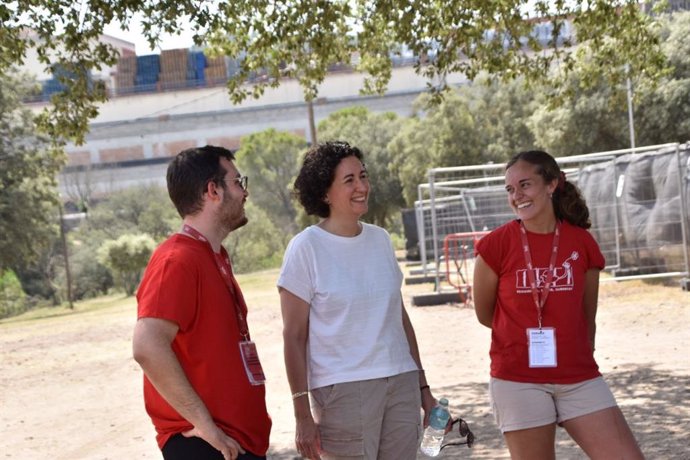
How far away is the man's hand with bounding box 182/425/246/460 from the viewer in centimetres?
371

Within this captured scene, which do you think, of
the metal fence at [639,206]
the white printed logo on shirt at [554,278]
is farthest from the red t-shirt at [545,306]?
the metal fence at [639,206]

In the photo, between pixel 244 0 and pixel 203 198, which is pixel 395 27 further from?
pixel 203 198

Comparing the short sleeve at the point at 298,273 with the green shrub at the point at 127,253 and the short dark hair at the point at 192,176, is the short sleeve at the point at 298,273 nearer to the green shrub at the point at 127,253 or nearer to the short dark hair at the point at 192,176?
the short dark hair at the point at 192,176

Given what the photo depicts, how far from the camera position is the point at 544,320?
4.85 m

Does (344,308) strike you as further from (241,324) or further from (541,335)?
(541,335)

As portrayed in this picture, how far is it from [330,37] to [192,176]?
9998 millimetres

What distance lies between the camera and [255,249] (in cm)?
7381

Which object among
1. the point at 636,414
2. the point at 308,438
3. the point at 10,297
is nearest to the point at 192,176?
the point at 308,438

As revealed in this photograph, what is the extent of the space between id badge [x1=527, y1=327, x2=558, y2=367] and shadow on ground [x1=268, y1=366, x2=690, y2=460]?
10.7ft

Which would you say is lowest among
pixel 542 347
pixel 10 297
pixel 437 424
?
pixel 10 297

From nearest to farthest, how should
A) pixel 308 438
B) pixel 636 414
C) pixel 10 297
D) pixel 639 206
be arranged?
1. pixel 308 438
2. pixel 636 414
3. pixel 639 206
4. pixel 10 297

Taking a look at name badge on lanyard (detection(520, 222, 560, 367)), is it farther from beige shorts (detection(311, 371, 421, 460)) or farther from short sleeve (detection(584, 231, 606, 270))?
beige shorts (detection(311, 371, 421, 460))

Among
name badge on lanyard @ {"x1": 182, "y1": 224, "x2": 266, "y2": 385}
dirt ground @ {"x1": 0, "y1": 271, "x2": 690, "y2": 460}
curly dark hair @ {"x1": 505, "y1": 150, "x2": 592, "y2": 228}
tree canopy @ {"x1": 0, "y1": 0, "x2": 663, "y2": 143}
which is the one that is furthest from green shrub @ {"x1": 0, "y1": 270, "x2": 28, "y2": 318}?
name badge on lanyard @ {"x1": 182, "y1": 224, "x2": 266, "y2": 385}

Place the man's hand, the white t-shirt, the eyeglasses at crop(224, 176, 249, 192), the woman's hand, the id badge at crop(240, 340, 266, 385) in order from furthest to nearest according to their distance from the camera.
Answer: the white t-shirt
the woman's hand
the eyeglasses at crop(224, 176, 249, 192)
the id badge at crop(240, 340, 266, 385)
the man's hand
